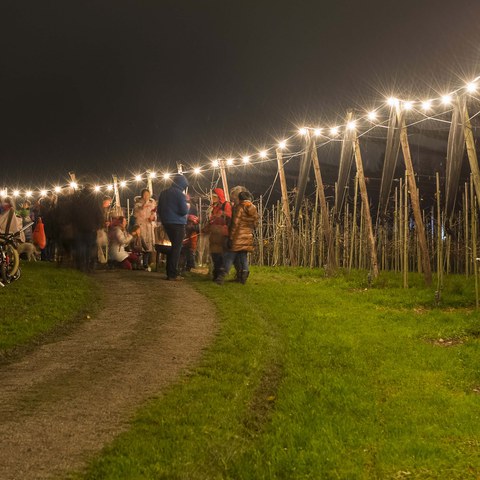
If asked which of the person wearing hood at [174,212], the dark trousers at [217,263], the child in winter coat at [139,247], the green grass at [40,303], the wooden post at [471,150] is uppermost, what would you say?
the wooden post at [471,150]

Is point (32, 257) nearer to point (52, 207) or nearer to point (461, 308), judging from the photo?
point (52, 207)

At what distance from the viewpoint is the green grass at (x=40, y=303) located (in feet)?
27.3

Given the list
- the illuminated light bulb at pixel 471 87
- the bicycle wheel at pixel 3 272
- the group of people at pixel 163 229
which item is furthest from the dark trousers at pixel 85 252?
the illuminated light bulb at pixel 471 87

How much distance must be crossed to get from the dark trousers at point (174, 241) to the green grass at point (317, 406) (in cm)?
306

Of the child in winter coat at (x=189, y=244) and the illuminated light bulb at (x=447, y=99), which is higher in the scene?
the illuminated light bulb at (x=447, y=99)

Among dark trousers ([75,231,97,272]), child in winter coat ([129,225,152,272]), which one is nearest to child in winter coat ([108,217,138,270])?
child in winter coat ([129,225,152,272])

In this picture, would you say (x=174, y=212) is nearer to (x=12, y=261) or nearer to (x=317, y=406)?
(x=12, y=261)

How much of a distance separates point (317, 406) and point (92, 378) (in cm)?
220

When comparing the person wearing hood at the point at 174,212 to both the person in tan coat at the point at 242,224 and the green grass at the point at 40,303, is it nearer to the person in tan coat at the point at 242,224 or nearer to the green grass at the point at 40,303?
the person in tan coat at the point at 242,224

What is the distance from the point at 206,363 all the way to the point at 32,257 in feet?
38.0

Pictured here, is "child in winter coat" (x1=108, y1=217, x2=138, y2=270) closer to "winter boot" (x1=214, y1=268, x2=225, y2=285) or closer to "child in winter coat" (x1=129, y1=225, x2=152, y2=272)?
"child in winter coat" (x1=129, y1=225, x2=152, y2=272)

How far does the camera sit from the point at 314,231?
756 inches

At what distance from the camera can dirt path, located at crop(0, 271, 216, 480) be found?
14.0ft

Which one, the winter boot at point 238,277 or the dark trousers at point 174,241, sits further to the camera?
the winter boot at point 238,277
